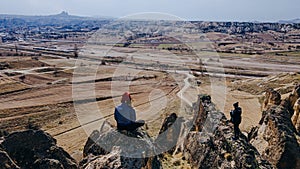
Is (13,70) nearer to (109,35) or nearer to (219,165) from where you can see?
(219,165)

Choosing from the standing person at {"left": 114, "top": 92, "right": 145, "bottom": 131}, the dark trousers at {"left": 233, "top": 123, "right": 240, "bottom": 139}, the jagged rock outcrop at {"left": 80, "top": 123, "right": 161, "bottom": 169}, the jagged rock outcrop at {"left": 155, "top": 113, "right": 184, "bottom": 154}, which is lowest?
the jagged rock outcrop at {"left": 155, "top": 113, "right": 184, "bottom": 154}

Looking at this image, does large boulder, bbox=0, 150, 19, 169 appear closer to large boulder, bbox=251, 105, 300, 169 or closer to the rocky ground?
the rocky ground

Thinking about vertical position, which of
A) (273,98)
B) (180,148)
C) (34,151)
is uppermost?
(34,151)

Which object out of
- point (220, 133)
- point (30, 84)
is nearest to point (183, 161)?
point (220, 133)

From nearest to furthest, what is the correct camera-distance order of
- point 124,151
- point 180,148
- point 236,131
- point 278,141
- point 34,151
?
point 124,151
point 236,131
point 34,151
point 278,141
point 180,148

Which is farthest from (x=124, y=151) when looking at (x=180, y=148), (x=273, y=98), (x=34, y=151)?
(x=273, y=98)

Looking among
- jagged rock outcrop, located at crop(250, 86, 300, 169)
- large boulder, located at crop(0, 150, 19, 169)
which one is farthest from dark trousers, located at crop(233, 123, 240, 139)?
large boulder, located at crop(0, 150, 19, 169)

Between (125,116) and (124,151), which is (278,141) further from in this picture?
(124,151)
